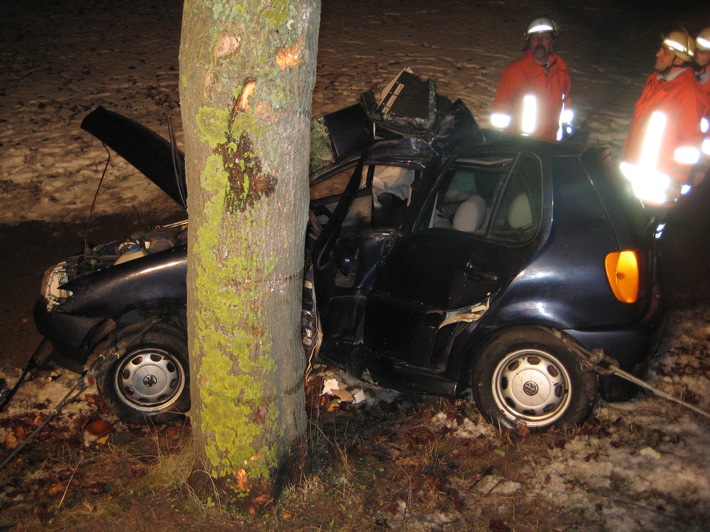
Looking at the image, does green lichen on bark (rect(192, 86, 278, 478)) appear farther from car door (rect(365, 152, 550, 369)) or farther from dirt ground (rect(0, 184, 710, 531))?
car door (rect(365, 152, 550, 369))

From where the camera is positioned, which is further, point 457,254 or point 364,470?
point 457,254

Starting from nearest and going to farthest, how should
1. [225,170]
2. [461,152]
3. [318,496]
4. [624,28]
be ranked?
1. [225,170]
2. [318,496]
3. [461,152]
4. [624,28]

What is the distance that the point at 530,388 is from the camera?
4.23 metres

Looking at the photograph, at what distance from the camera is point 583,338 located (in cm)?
403

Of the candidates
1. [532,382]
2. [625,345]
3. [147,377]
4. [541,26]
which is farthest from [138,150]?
[541,26]

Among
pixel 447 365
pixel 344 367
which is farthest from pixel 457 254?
pixel 344 367

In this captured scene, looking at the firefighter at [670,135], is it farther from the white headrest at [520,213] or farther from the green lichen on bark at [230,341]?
the green lichen on bark at [230,341]

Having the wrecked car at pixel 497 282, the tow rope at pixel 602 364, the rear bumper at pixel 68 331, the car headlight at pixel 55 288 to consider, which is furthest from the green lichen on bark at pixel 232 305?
the car headlight at pixel 55 288

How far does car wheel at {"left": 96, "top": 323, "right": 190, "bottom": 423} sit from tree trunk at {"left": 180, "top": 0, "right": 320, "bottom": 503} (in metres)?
1.17

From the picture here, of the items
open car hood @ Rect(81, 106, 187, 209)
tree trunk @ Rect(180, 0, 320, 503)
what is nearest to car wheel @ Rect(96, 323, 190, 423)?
open car hood @ Rect(81, 106, 187, 209)

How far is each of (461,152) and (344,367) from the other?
171 centimetres

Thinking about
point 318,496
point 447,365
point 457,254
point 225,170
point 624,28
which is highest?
point 624,28

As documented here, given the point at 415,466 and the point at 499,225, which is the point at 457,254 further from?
the point at 415,466

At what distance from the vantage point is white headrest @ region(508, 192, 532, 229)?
4.30 meters
